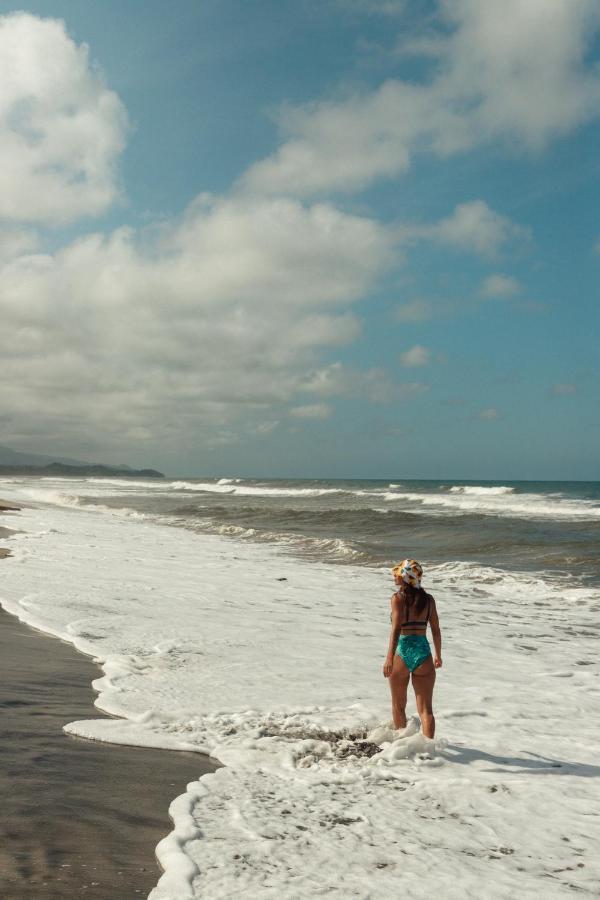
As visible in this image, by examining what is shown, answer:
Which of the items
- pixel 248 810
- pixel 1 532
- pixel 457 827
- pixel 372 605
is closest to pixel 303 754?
pixel 248 810

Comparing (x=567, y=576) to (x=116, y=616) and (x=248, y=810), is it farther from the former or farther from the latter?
(x=248, y=810)

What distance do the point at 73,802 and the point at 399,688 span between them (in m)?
2.58

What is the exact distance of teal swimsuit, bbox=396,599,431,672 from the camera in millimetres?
5570

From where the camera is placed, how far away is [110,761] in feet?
15.5

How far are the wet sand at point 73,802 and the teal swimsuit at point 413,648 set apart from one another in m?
1.68

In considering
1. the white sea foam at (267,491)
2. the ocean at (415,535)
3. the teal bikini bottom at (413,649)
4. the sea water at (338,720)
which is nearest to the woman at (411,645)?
the teal bikini bottom at (413,649)

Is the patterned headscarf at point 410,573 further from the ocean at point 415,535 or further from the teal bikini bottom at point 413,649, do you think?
the ocean at point 415,535

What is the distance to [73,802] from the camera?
12.9 ft

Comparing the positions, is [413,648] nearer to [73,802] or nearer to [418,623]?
[418,623]

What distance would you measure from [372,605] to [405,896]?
9.20 meters

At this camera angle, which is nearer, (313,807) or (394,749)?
(313,807)

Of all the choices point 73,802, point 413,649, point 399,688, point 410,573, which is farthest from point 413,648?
point 73,802

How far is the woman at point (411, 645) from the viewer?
18.2 feet

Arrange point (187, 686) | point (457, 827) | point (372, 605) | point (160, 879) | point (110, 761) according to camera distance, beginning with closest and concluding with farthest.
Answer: point (160, 879), point (457, 827), point (110, 761), point (187, 686), point (372, 605)
